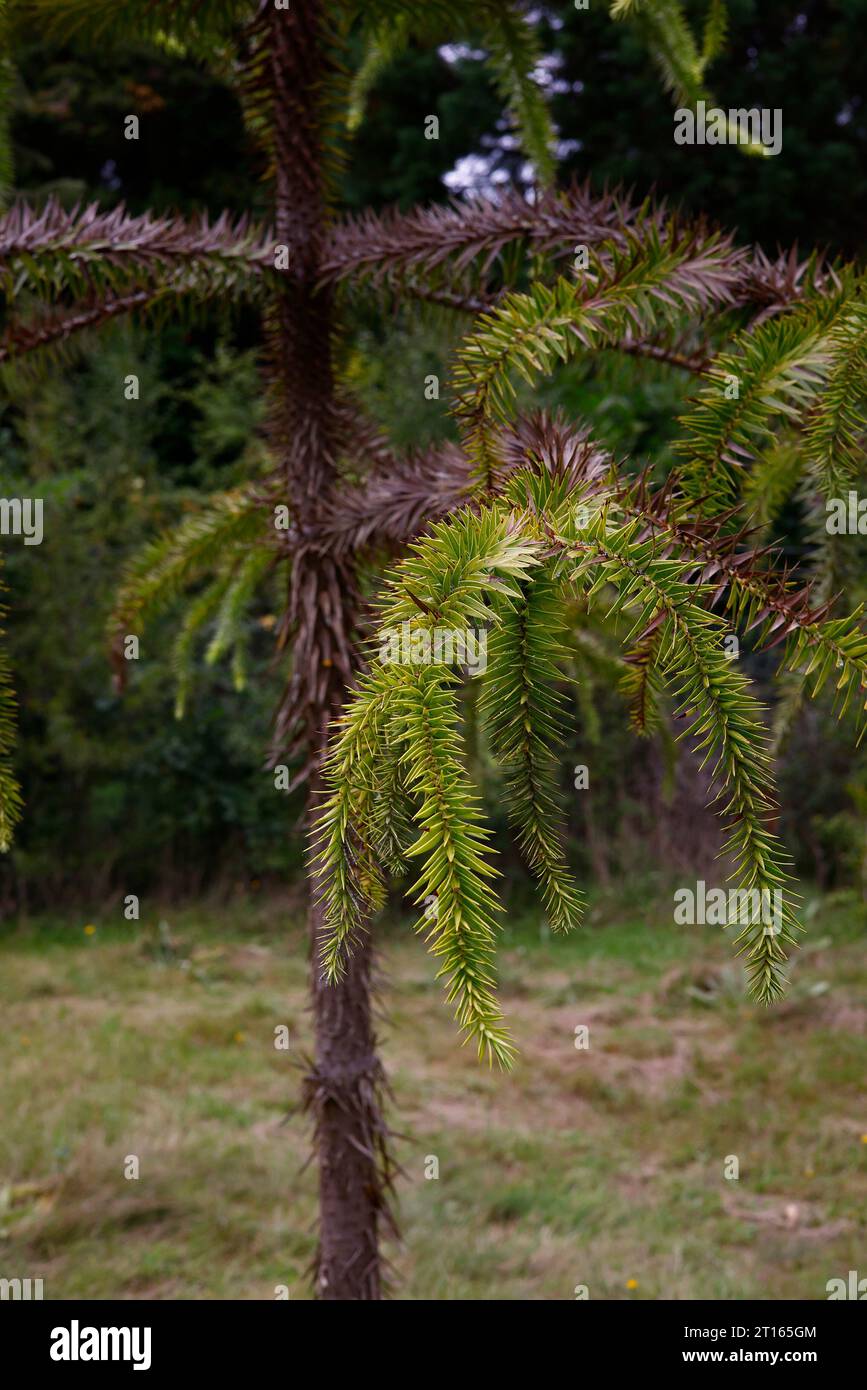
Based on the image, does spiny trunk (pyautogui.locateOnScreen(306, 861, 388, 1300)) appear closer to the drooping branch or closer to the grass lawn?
the grass lawn

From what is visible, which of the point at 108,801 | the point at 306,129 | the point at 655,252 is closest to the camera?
the point at 655,252

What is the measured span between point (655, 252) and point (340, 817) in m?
1.10

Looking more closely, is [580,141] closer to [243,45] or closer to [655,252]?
[243,45]

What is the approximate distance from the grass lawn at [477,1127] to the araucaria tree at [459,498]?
117 cm

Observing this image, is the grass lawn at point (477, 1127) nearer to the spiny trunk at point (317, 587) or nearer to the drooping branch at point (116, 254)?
the spiny trunk at point (317, 587)

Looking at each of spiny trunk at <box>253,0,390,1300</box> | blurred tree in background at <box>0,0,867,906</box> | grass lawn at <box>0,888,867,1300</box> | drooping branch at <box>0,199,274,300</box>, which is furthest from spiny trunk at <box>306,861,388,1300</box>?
blurred tree in background at <box>0,0,867,906</box>

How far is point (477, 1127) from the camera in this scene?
4.84m

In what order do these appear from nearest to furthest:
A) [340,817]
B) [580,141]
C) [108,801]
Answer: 1. [340,817]
2. [108,801]
3. [580,141]

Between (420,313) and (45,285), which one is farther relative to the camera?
(420,313)

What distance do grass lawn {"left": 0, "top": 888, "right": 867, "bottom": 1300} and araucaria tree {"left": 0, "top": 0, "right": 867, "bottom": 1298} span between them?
117 cm

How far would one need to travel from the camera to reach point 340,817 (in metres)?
1.07

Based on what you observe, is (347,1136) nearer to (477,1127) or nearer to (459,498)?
(459,498)

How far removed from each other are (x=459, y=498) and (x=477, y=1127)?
3.75 meters

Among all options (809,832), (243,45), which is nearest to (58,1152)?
(243,45)
